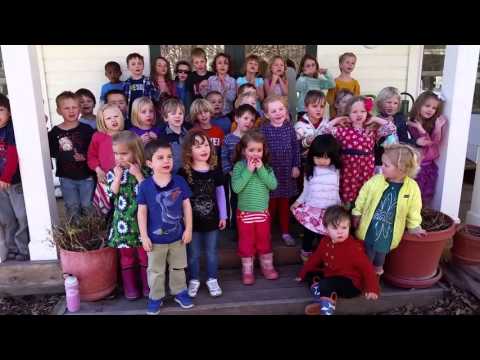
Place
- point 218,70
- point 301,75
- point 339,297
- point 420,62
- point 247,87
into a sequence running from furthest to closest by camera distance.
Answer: point 420,62 < point 301,75 < point 218,70 < point 247,87 < point 339,297

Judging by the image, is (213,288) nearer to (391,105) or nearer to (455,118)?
(391,105)

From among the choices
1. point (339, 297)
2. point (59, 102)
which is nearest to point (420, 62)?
point (339, 297)

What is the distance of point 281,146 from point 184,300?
1.44m

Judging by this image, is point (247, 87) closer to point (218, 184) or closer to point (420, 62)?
point (218, 184)

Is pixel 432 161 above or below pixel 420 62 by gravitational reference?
below

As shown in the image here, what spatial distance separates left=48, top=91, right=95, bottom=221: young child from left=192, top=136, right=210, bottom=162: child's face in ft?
3.67

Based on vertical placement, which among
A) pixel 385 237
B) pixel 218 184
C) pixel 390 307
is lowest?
pixel 390 307

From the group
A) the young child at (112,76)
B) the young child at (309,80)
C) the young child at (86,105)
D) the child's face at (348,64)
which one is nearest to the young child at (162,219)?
the young child at (86,105)

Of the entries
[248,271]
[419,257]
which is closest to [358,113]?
[419,257]

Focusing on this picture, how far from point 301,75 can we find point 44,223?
9.98ft

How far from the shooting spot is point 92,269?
2.99 meters

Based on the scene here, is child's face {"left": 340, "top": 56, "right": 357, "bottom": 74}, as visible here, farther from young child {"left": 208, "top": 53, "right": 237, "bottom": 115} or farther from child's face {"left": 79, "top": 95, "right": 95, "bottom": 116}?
child's face {"left": 79, "top": 95, "right": 95, "bottom": 116}

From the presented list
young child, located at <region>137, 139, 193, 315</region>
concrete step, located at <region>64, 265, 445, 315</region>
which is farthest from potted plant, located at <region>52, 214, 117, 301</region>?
young child, located at <region>137, 139, 193, 315</region>

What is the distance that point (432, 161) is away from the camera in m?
3.65
